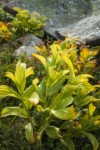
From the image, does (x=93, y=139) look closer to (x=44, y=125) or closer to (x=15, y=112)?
(x=44, y=125)

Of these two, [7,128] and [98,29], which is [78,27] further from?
[7,128]

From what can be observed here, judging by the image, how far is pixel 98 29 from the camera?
6.89 metres

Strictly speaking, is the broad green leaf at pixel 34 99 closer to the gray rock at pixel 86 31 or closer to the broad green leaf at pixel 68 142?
the broad green leaf at pixel 68 142

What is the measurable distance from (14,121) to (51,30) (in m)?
3.87

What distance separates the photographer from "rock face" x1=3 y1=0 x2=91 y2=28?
28.5 ft

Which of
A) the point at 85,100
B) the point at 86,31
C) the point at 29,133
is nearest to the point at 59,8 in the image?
the point at 86,31

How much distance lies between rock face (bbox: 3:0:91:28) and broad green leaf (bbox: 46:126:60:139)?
14.9 feet

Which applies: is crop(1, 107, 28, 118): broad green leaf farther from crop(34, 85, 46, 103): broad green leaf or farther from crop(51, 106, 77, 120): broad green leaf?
crop(51, 106, 77, 120): broad green leaf

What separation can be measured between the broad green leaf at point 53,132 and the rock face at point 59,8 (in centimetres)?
453

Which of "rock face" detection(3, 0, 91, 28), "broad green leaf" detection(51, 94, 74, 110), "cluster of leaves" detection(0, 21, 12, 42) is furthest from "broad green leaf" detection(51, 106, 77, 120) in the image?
"rock face" detection(3, 0, 91, 28)

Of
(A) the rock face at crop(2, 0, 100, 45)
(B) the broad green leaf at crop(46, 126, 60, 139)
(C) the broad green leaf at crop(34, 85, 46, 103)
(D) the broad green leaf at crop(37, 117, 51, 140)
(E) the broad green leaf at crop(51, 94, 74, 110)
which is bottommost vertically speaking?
(B) the broad green leaf at crop(46, 126, 60, 139)

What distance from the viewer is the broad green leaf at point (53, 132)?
4.37 m

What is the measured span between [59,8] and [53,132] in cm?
527

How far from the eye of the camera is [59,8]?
905 centimetres
